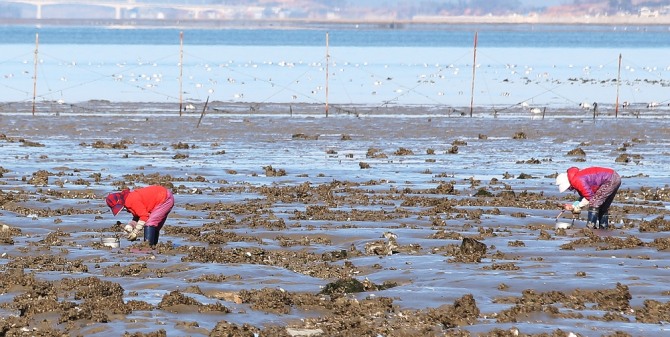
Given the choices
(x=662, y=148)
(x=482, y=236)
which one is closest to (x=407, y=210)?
(x=482, y=236)

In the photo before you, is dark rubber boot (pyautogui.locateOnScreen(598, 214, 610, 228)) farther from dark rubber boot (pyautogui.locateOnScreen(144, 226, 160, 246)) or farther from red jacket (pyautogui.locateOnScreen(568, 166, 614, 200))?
dark rubber boot (pyautogui.locateOnScreen(144, 226, 160, 246))

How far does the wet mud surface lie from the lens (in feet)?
36.4

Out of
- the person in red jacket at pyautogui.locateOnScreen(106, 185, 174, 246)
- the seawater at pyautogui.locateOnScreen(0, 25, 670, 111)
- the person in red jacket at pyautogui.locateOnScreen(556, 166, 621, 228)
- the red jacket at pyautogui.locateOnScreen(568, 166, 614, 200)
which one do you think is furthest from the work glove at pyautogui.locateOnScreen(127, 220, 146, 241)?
the seawater at pyautogui.locateOnScreen(0, 25, 670, 111)

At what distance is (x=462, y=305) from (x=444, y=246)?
365 cm

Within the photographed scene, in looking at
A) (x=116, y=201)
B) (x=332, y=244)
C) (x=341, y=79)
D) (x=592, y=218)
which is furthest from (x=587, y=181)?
(x=341, y=79)

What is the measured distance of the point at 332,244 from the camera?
15.3 metres

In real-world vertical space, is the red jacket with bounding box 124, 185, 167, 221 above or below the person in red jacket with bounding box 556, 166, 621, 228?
below

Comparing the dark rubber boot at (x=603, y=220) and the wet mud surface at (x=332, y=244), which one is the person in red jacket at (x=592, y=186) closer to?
the dark rubber boot at (x=603, y=220)

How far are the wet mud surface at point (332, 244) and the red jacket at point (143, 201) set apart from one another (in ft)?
1.41

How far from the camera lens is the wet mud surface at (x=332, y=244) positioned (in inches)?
437

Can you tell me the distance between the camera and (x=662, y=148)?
1122 inches

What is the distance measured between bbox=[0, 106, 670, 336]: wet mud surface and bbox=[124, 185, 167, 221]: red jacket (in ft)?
1.41

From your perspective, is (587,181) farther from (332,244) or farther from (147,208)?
(147,208)

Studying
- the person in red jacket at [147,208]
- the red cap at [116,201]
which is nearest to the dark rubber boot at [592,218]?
the person in red jacket at [147,208]
